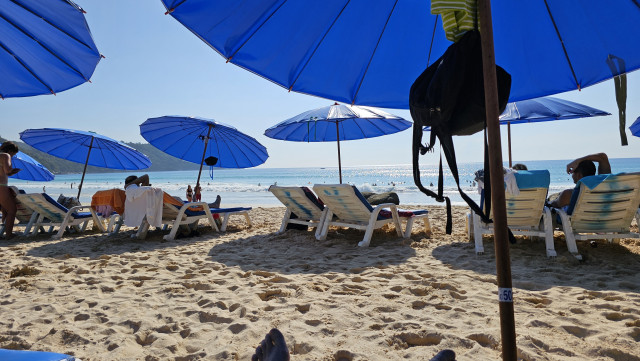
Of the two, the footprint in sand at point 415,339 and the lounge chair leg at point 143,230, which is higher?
the lounge chair leg at point 143,230

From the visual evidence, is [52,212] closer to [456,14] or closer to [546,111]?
[456,14]

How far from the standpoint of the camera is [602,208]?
3.87 metres

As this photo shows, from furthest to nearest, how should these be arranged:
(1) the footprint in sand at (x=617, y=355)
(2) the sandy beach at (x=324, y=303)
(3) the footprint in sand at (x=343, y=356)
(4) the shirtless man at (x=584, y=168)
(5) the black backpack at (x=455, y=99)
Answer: (4) the shirtless man at (x=584, y=168)
(2) the sandy beach at (x=324, y=303)
(3) the footprint in sand at (x=343, y=356)
(1) the footprint in sand at (x=617, y=355)
(5) the black backpack at (x=455, y=99)

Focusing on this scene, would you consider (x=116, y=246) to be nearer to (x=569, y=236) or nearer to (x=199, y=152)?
(x=199, y=152)

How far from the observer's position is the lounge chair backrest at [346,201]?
16.2 ft

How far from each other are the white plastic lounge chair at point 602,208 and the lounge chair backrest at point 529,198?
0.81 ft

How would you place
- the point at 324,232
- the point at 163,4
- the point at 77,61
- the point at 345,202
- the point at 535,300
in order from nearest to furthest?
the point at 163,4 < the point at 535,300 < the point at 77,61 < the point at 345,202 < the point at 324,232

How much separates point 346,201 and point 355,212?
241 mm

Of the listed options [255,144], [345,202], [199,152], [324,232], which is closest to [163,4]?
[345,202]

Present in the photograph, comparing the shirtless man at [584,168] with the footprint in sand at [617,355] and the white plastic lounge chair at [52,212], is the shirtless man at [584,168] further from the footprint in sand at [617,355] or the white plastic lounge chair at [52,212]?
the white plastic lounge chair at [52,212]

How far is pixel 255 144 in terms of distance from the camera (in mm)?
8336

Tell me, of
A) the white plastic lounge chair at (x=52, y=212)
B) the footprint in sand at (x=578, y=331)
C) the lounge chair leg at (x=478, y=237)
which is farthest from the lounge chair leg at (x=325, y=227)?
the white plastic lounge chair at (x=52, y=212)

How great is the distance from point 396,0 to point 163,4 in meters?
1.44

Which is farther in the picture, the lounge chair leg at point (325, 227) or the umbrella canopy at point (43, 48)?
the lounge chair leg at point (325, 227)
